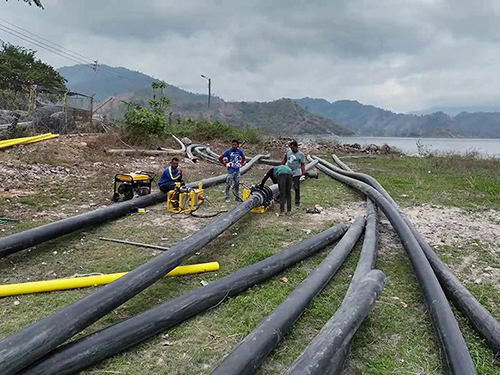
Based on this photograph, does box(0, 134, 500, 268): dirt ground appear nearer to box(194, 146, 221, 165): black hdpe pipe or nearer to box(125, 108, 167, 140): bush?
box(194, 146, 221, 165): black hdpe pipe

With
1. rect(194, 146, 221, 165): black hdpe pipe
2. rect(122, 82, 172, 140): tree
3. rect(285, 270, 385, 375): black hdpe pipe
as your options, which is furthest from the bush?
rect(285, 270, 385, 375): black hdpe pipe

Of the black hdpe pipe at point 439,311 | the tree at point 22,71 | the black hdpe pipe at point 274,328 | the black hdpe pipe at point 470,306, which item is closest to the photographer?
the black hdpe pipe at point 274,328

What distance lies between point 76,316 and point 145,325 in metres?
0.48

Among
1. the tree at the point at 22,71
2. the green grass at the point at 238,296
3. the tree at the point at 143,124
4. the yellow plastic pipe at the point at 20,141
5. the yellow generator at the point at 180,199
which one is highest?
the tree at the point at 22,71

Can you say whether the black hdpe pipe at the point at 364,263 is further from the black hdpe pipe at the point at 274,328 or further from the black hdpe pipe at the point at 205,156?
the black hdpe pipe at the point at 205,156

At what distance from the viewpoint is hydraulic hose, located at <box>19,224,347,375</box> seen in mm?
2201

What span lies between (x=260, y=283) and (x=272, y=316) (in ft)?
3.16

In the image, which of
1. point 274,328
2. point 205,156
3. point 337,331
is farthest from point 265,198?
point 205,156

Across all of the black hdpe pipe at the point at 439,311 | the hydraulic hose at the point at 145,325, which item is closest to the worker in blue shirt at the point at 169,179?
the hydraulic hose at the point at 145,325

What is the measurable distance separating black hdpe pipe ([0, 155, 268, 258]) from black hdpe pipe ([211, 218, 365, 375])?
2996mm

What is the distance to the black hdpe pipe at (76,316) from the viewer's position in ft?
6.56

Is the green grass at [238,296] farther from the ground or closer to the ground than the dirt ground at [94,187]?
closer to the ground

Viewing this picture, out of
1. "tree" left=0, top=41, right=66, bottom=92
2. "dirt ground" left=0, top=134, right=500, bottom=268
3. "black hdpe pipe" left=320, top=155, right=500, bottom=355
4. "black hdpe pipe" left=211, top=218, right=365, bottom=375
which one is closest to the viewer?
"black hdpe pipe" left=211, top=218, right=365, bottom=375

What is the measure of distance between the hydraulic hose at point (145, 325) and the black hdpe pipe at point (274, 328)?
0.53 m
